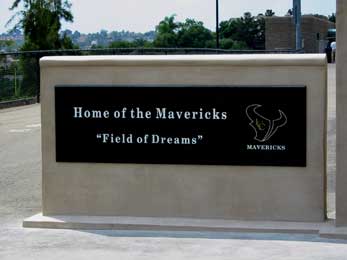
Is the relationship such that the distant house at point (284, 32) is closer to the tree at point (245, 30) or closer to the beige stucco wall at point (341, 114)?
the tree at point (245, 30)

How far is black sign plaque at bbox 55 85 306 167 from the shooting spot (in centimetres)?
950

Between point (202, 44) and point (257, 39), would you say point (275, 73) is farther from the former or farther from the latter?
point (257, 39)

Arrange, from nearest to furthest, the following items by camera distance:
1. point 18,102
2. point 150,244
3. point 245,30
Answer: point 150,244 → point 18,102 → point 245,30

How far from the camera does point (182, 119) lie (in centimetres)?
973

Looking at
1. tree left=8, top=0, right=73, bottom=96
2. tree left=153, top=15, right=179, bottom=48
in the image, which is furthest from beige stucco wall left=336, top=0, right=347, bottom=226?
tree left=153, top=15, right=179, bottom=48

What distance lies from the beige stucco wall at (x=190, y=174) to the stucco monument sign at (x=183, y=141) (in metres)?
0.01

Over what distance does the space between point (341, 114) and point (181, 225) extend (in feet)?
6.83

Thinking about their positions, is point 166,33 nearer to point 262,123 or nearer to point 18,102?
point 18,102

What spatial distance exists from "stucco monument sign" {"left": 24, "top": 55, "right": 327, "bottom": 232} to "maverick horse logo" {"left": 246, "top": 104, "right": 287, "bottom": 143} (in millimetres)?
11

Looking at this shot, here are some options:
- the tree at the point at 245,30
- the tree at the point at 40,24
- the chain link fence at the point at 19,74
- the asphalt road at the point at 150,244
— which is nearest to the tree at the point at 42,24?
the tree at the point at 40,24

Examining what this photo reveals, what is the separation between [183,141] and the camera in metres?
9.75

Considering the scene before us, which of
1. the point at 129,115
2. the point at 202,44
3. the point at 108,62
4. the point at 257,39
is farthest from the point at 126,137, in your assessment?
the point at 257,39

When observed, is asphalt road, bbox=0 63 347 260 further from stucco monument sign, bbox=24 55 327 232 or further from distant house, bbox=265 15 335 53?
distant house, bbox=265 15 335 53

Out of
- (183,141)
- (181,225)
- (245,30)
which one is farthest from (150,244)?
(245,30)
